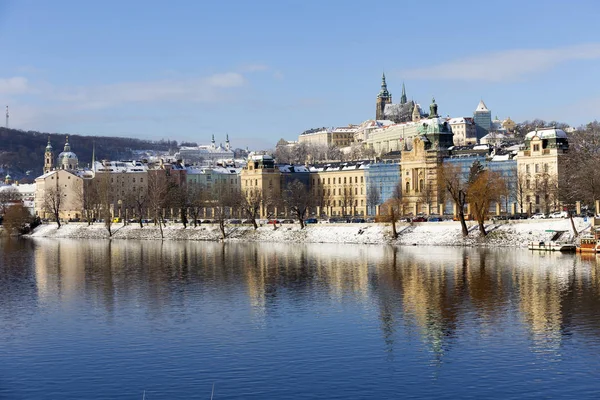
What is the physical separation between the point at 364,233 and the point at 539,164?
3864 cm

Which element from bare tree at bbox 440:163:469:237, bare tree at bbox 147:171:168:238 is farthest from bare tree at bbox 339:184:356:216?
bare tree at bbox 440:163:469:237

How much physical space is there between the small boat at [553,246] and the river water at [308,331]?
6886 millimetres

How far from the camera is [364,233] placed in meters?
106

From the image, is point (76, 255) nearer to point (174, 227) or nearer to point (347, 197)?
point (174, 227)

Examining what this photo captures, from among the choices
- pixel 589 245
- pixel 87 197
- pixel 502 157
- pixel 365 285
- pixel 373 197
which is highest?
pixel 502 157

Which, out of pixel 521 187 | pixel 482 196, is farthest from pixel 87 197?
pixel 482 196

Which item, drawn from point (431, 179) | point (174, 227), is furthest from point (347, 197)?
point (174, 227)

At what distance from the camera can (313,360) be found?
125ft

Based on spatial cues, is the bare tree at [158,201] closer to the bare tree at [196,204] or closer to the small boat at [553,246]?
the bare tree at [196,204]

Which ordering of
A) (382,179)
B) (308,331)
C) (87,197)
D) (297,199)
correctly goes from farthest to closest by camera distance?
(87,197)
(382,179)
(297,199)
(308,331)

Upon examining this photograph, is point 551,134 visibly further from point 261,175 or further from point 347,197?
point 261,175

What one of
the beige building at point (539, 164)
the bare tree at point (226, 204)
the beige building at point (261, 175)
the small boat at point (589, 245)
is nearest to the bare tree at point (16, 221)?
the bare tree at point (226, 204)

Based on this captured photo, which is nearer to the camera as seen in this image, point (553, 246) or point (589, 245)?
point (589, 245)

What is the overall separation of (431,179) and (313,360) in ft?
361
